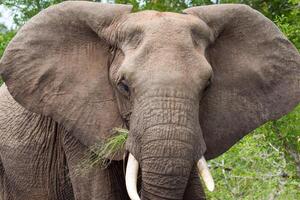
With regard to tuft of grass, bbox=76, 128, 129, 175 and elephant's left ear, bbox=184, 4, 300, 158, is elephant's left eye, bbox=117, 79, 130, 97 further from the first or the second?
elephant's left ear, bbox=184, 4, 300, 158

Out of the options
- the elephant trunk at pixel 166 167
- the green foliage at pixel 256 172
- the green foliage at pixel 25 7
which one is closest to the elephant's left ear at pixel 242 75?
the elephant trunk at pixel 166 167

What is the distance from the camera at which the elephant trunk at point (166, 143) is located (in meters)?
4.57

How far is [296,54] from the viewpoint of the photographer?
5.77 meters

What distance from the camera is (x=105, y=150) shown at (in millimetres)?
5188

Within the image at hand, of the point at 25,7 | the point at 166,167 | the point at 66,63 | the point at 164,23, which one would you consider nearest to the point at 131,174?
the point at 166,167

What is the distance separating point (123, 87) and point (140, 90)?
0.83 feet

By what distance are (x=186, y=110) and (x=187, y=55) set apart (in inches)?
13.2

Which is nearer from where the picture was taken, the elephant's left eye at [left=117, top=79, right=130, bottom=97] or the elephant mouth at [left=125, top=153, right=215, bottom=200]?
the elephant mouth at [left=125, top=153, right=215, bottom=200]

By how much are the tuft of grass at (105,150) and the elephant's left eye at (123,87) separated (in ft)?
0.67

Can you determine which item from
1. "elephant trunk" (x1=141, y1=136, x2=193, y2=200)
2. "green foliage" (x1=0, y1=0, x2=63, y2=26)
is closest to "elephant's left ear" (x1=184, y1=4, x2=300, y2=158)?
"elephant trunk" (x1=141, y1=136, x2=193, y2=200)

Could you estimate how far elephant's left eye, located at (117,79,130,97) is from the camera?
16.4ft

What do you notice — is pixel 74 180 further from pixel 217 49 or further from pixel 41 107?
pixel 217 49

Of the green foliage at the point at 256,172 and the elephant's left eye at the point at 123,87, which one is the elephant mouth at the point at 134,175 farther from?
the green foliage at the point at 256,172

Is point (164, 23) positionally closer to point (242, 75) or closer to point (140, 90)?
point (140, 90)
